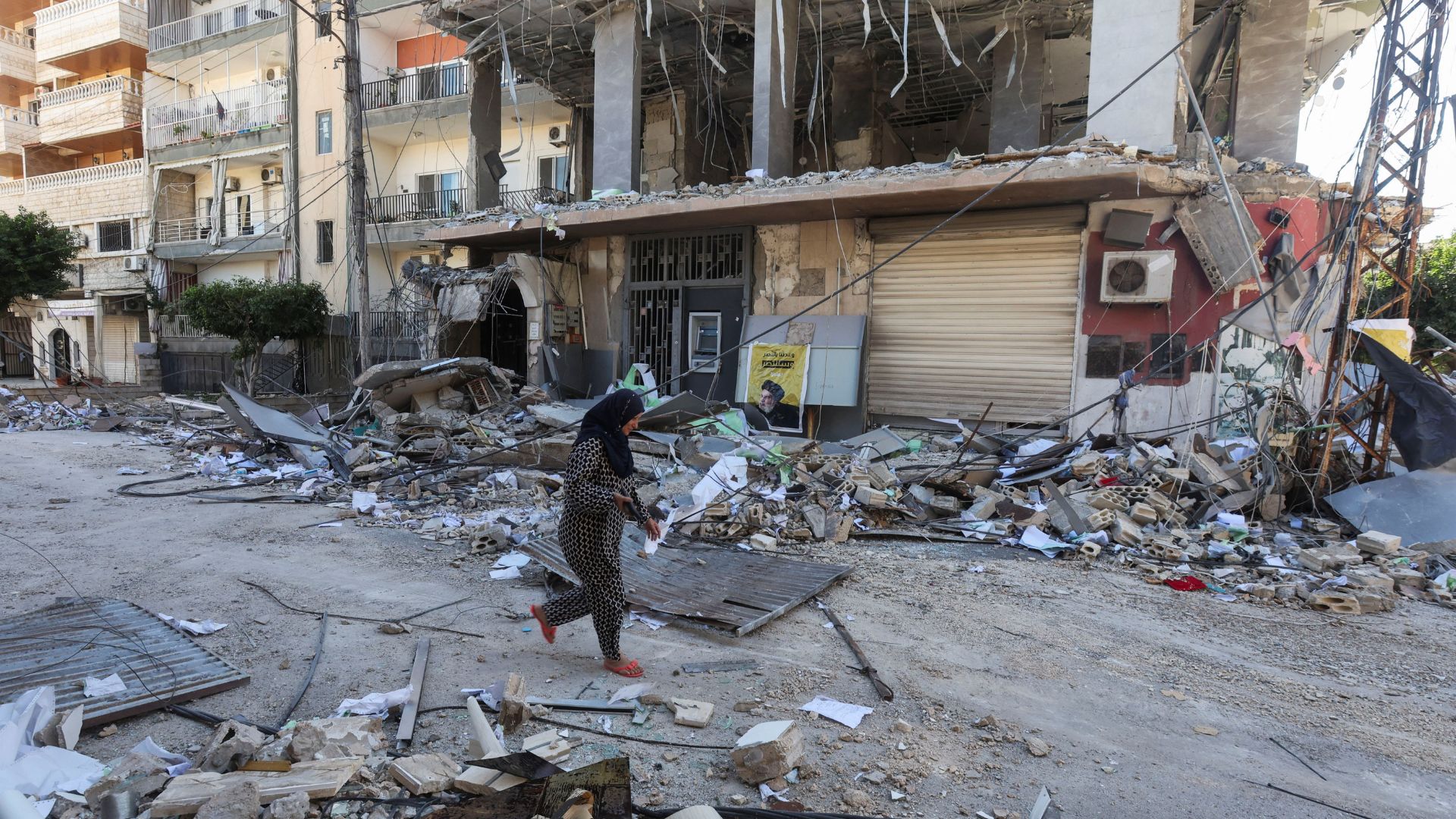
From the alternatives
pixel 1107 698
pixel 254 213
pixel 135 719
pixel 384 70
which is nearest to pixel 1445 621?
pixel 1107 698

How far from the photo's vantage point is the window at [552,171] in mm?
19859

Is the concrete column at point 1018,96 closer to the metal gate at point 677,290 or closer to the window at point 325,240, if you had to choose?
the metal gate at point 677,290

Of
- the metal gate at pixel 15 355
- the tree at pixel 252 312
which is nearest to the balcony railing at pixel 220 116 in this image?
the tree at pixel 252 312

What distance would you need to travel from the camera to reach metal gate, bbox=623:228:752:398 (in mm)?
11945

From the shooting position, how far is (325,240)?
23578mm

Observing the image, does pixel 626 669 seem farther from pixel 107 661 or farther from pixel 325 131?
pixel 325 131

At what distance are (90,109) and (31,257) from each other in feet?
36.4

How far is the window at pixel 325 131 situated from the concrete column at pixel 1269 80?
23.5m

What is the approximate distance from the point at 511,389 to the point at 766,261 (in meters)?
4.52

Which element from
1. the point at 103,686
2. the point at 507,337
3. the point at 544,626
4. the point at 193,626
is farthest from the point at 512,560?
the point at 507,337

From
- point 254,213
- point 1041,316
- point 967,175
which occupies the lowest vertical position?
point 1041,316

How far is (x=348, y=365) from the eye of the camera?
68.0 feet

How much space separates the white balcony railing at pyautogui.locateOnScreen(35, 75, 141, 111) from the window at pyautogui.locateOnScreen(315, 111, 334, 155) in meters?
9.75

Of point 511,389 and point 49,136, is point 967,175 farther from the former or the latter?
point 49,136
